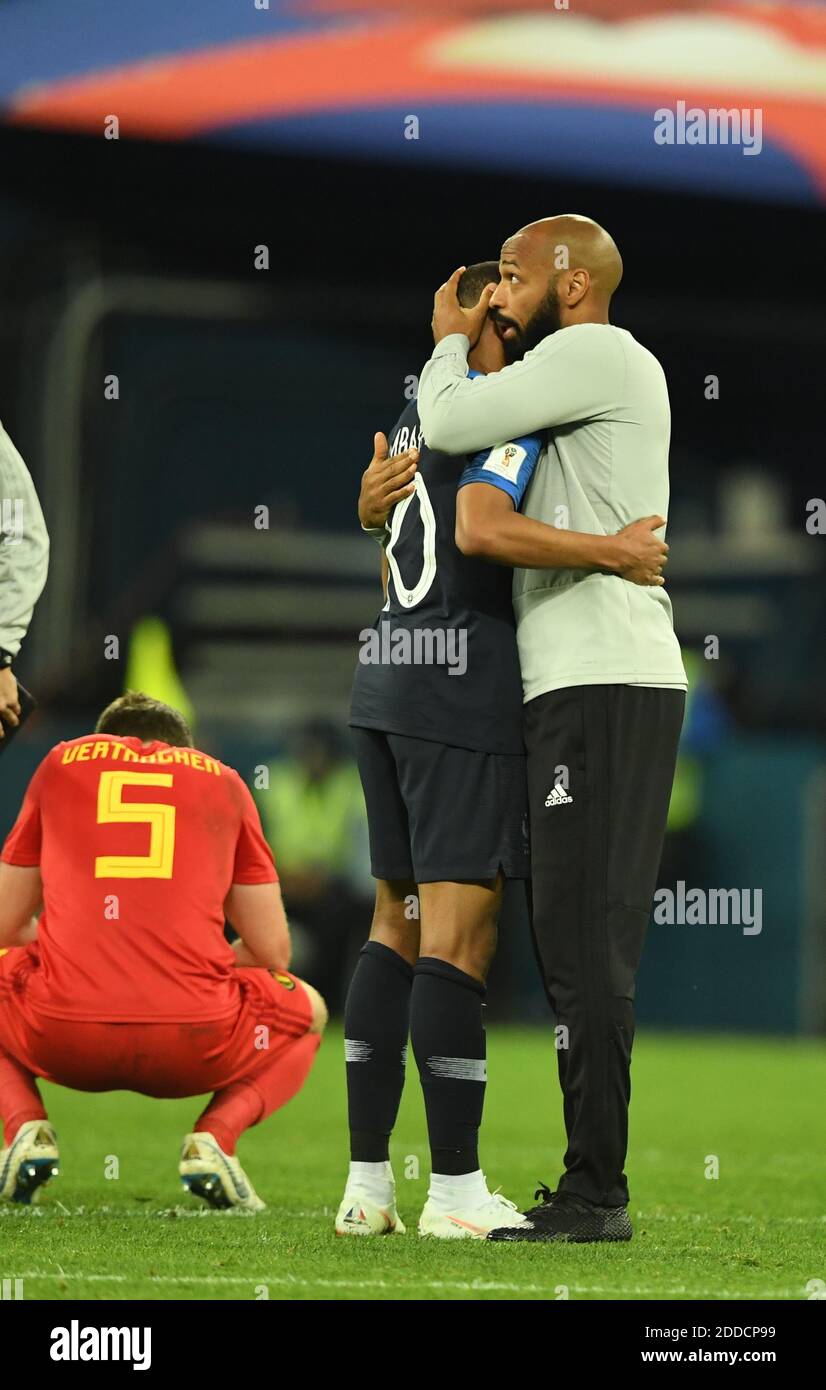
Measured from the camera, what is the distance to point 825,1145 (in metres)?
7.53

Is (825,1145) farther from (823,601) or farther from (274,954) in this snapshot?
(823,601)

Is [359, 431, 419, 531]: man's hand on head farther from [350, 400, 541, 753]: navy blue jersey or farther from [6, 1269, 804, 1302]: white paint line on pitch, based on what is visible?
[6, 1269, 804, 1302]: white paint line on pitch

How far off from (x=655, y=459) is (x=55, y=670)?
1114cm

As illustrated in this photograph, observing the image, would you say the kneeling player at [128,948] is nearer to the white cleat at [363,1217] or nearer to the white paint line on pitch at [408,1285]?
the white cleat at [363,1217]

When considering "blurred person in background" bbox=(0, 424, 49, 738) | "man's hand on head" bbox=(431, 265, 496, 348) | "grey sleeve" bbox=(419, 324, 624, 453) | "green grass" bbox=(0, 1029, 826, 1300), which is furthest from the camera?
"blurred person in background" bbox=(0, 424, 49, 738)

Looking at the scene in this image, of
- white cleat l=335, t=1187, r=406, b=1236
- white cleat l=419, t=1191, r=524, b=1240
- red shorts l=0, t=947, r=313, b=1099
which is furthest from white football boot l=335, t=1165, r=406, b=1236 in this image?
red shorts l=0, t=947, r=313, b=1099

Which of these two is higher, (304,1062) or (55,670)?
(55,670)

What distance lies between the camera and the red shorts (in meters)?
5.22

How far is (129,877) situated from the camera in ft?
17.2

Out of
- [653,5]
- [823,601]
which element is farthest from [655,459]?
[823,601]

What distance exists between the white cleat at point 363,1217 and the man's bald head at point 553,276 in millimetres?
1979

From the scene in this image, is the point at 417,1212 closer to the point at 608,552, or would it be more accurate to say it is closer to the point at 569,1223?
the point at 569,1223

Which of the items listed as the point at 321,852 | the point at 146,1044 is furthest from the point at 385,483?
the point at 321,852

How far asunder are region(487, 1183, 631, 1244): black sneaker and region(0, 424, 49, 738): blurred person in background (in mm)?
1874
